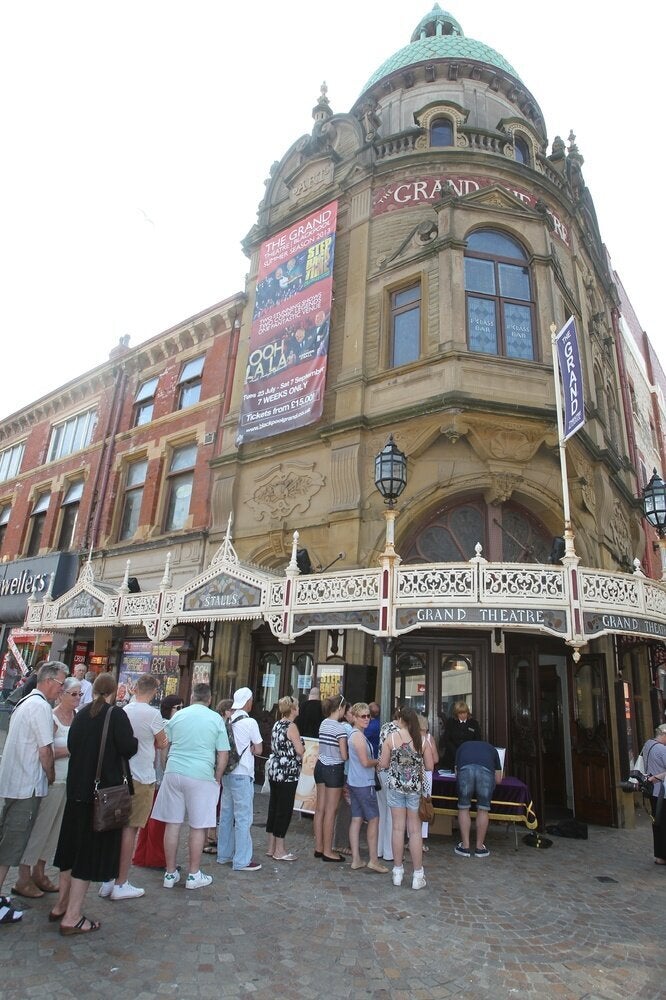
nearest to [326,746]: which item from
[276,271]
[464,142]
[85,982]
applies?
[85,982]

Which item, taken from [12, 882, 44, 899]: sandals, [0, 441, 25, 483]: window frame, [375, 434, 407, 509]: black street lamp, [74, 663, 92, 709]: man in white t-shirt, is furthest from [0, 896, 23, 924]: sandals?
[0, 441, 25, 483]: window frame

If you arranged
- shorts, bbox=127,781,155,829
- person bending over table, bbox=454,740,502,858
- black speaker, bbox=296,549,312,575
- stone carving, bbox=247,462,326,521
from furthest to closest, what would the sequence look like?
stone carving, bbox=247,462,326,521 < black speaker, bbox=296,549,312,575 < person bending over table, bbox=454,740,502,858 < shorts, bbox=127,781,155,829

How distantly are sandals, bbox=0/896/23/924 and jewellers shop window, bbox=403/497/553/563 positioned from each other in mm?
8914

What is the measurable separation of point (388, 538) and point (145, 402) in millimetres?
14817

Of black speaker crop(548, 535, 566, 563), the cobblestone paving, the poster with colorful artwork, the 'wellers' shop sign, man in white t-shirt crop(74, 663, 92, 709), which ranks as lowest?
the cobblestone paving

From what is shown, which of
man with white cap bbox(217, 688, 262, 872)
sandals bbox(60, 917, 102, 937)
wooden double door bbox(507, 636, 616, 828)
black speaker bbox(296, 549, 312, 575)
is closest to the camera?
sandals bbox(60, 917, 102, 937)

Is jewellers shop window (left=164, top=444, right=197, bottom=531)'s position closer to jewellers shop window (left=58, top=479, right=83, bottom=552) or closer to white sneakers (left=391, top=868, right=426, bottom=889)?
jewellers shop window (left=58, top=479, right=83, bottom=552)

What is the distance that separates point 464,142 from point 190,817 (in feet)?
55.8

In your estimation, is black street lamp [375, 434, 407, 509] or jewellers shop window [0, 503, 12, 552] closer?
black street lamp [375, 434, 407, 509]

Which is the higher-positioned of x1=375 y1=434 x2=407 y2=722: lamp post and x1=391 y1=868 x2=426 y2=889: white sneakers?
x1=375 y1=434 x2=407 y2=722: lamp post

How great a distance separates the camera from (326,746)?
24.7 feet

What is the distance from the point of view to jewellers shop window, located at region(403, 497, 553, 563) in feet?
40.8

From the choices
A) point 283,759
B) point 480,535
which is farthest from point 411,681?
point 283,759

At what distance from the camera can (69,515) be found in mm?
22391
